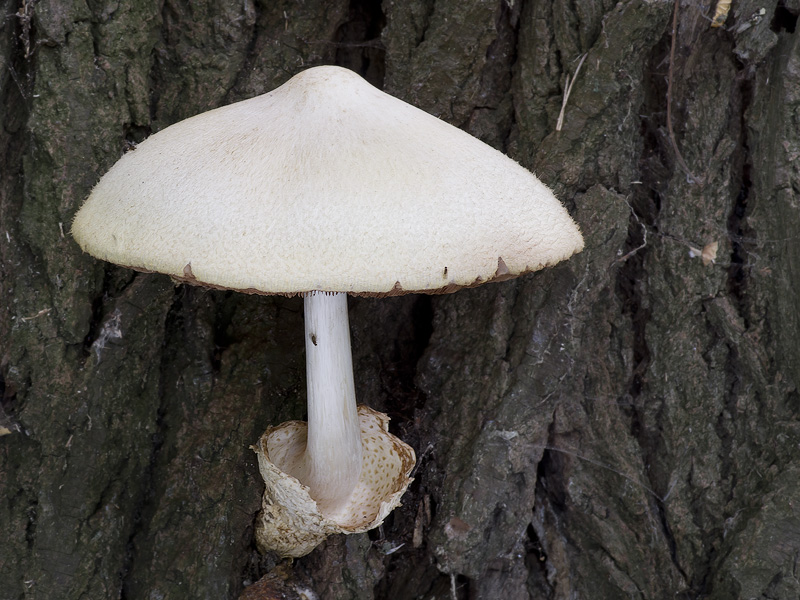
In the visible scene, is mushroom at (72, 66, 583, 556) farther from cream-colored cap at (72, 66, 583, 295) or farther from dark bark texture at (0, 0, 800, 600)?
dark bark texture at (0, 0, 800, 600)

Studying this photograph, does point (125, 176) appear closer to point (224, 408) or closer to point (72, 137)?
point (72, 137)

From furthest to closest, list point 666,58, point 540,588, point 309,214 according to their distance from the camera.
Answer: point 540,588, point 666,58, point 309,214

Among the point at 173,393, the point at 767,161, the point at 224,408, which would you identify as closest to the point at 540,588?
the point at 224,408

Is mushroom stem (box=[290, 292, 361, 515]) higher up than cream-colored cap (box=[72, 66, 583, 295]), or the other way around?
cream-colored cap (box=[72, 66, 583, 295])

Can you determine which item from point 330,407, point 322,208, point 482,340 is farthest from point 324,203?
point 482,340

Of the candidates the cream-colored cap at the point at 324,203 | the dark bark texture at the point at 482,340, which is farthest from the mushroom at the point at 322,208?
the dark bark texture at the point at 482,340

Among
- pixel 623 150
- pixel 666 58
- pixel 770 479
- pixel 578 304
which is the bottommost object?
pixel 770 479

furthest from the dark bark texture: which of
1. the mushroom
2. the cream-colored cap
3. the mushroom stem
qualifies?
the cream-colored cap
